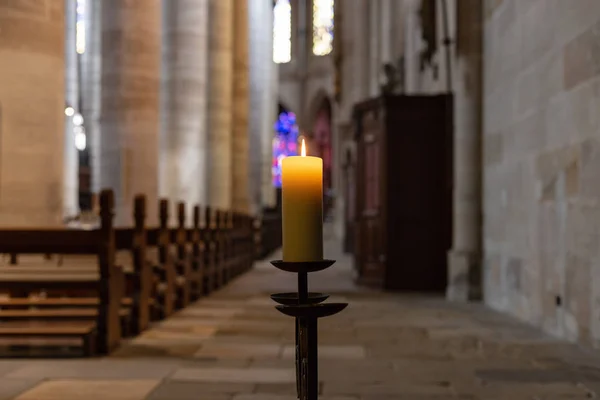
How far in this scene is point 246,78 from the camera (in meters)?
19.5

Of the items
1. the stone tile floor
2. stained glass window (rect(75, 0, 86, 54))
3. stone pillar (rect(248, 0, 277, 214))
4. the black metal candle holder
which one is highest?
stained glass window (rect(75, 0, 86, 54))

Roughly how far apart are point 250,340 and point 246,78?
1379cm

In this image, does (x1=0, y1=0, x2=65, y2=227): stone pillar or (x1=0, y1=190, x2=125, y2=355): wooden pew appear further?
(x1=0, y1=0, x2=65, y2=227): stone pillar

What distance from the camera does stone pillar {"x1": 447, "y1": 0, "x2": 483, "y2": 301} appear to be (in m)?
9.18

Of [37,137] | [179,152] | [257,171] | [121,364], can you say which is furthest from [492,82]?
[257,171]

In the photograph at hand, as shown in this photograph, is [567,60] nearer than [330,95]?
Yes

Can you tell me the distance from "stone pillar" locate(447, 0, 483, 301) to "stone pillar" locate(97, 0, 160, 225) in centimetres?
401

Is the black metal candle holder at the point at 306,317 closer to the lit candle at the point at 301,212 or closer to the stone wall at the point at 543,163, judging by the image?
the lit candle at the point at 301,212

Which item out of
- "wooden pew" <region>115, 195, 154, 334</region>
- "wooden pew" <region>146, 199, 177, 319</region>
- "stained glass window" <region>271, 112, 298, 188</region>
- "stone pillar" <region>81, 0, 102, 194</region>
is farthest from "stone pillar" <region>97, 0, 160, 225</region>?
"stained glass window" <region>271, 112, 298, 188</region>

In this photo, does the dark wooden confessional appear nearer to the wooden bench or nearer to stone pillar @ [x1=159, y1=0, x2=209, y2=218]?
stone pillar @ [x1=159, y1=0, x2=209, y2=218]

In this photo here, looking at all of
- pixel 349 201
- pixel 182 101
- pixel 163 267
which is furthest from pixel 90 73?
pixel 163 267

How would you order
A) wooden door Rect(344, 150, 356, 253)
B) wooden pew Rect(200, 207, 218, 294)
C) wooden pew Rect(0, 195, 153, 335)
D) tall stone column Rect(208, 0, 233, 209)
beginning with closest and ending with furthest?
1. wooden pew Rect(0, 195, 153, 335)
2. wooden pew Rect(200, 207, 218, 294)
3. tall stone column Rect(208, 0, 233, 209)
4. wooden door Rect(344, 150, 356, 253)

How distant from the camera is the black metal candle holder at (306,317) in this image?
1853 mm

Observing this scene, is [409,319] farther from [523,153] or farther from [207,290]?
[207,290]
